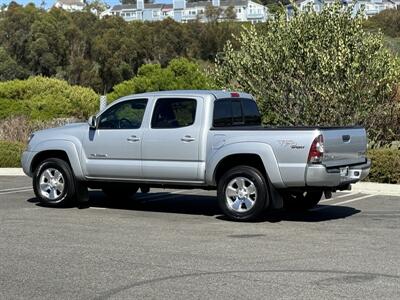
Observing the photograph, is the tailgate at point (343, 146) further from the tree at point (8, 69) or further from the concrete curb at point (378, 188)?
the tree at point (8, 69)

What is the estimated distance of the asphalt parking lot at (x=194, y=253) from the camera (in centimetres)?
686

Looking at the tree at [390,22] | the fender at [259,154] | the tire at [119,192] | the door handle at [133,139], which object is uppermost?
the tree at [390,22]

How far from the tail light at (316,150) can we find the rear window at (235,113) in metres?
1.77

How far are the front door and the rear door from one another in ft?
0.70

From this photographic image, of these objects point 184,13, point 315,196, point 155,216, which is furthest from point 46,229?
point 184,13

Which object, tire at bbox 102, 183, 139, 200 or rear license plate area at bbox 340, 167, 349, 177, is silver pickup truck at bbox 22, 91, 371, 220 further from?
tire at bbox 102, 183, 139, 200

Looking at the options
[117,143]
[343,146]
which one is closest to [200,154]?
[117,143]

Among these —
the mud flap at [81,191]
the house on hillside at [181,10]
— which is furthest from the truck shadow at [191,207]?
the house on hillside at [181,10]

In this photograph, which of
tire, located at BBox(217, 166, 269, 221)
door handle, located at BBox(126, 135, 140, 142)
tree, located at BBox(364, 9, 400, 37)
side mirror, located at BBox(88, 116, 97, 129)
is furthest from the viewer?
tree, located at BBox(364, 9, 400, 37)

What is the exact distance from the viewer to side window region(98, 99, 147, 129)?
11.9m

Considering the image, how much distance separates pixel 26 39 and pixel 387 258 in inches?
2986

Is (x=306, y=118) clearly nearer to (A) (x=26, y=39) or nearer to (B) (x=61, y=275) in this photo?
(B) (x=61, y=275)

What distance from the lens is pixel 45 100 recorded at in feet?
115

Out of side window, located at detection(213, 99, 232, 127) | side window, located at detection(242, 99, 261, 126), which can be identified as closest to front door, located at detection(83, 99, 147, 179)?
side window, located at detection(213, 99, 232, 127)
